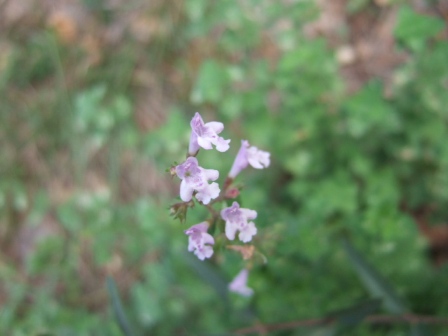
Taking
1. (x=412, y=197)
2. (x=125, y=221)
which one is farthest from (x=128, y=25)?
(x=412, y=197)

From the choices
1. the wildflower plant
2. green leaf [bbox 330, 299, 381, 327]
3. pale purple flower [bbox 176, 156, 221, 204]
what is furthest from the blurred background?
pale purple flower [bbox 176, 156, 221, 204]

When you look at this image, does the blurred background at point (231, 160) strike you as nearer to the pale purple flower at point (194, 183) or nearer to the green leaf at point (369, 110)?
the green leaf at point (369, 110)

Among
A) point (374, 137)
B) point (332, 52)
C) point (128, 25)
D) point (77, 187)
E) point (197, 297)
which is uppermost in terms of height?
point (128, 25)

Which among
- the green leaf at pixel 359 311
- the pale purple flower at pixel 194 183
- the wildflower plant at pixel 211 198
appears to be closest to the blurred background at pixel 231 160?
the green leaf at pixel 359 311

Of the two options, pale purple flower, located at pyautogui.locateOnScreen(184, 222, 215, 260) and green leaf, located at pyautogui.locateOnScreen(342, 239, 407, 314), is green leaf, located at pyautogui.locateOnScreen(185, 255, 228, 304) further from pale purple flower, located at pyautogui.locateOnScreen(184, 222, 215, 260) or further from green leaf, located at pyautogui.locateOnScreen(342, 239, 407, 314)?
pale purple flower, located at pyautogui.locateOnScreen(184, 222, 215, 260)

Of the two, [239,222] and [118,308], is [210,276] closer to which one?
[118,308]

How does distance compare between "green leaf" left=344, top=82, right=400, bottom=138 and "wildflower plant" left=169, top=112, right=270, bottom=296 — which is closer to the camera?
"wildflower plant" left=169, top=112, right=270, bottom=296

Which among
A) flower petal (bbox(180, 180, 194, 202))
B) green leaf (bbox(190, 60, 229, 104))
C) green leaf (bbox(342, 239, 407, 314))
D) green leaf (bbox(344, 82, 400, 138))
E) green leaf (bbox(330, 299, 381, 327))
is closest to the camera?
flower petal (bbox(180, 180, 194, 202))

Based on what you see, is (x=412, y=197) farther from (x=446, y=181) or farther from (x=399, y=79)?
(x=399, y=79)
